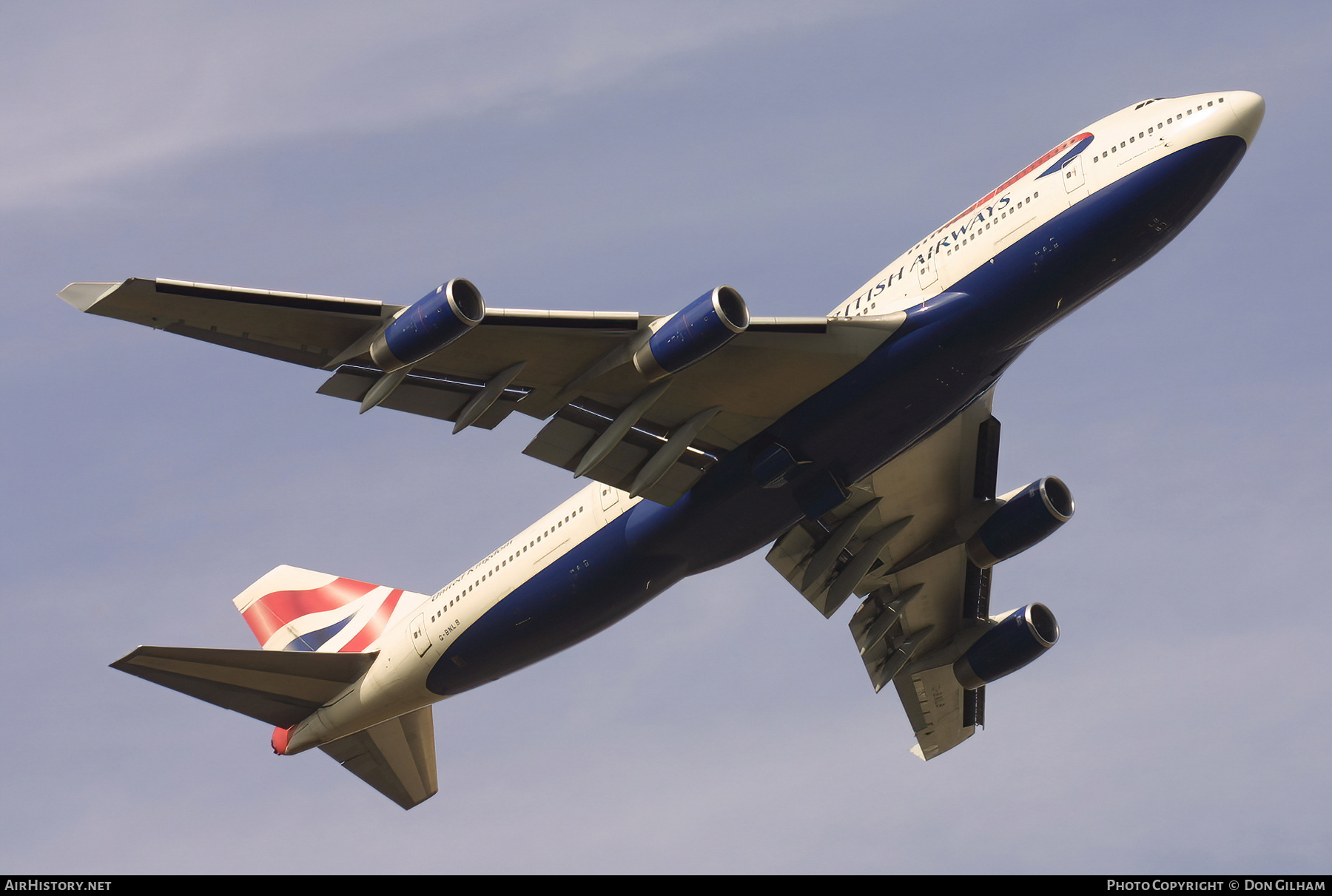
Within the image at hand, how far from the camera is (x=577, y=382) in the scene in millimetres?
29625

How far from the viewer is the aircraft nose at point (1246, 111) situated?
90.0 ft

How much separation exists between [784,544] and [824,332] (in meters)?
10.3

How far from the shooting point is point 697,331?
2692 cm

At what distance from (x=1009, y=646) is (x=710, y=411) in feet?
47.7

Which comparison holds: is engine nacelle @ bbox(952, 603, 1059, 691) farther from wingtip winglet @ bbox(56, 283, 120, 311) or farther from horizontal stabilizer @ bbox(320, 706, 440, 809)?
wingtip winglet @ bbox(56, 283, 120, 311)

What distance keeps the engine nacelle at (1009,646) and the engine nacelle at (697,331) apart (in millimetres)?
17035

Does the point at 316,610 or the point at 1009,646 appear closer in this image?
the point at 1009,646

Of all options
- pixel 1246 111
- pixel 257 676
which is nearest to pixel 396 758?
pixel 257 676

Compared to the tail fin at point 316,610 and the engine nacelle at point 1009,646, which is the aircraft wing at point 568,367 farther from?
the engine nacelle at point 1009,646

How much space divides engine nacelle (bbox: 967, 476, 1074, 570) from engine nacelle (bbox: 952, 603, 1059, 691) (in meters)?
3.49

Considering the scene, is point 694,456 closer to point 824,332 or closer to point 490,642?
point 824,332

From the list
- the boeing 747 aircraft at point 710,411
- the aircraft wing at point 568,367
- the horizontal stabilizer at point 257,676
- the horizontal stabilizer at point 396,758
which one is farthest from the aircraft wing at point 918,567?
the horizontal stabilizer at point 257,676

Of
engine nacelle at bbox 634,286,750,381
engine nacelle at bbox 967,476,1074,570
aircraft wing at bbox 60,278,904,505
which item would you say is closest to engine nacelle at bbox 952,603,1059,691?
engine nacelle at bbox 967,476,1074,570

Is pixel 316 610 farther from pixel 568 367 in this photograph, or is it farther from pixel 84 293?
pixel 84 293
